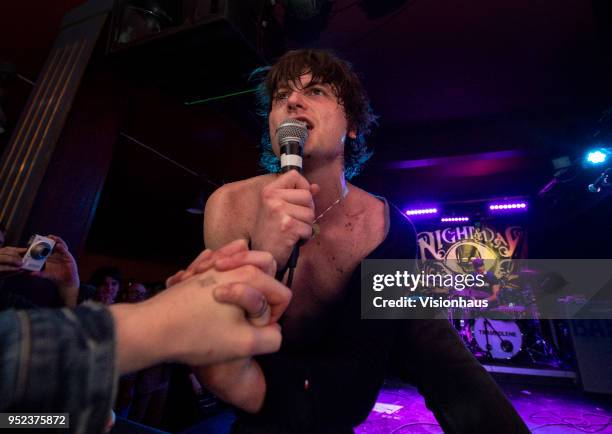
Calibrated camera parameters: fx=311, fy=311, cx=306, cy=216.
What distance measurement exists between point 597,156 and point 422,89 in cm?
342

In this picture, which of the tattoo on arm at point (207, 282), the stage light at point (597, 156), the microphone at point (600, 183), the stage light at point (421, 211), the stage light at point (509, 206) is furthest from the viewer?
the stage light at point (421, 211)

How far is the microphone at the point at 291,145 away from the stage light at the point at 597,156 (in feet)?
21.1

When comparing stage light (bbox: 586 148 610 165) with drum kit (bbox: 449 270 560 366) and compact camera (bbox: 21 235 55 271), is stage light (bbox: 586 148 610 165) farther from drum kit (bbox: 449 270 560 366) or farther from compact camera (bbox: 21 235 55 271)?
compact camera (bbox: 21 235 55 271)

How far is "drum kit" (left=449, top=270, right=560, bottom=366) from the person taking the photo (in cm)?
741

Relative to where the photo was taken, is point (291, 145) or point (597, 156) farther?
point (597, 156)

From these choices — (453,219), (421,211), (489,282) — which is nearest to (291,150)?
(421,211)

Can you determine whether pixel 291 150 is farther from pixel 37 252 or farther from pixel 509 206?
pixel 509 206

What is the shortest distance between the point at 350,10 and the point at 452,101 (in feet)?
8.19

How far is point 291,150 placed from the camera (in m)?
0.99

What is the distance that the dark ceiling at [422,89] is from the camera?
127 inches

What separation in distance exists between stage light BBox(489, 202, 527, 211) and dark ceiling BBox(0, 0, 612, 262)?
1.22ft

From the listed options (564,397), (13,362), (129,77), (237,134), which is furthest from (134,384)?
(564,397)
